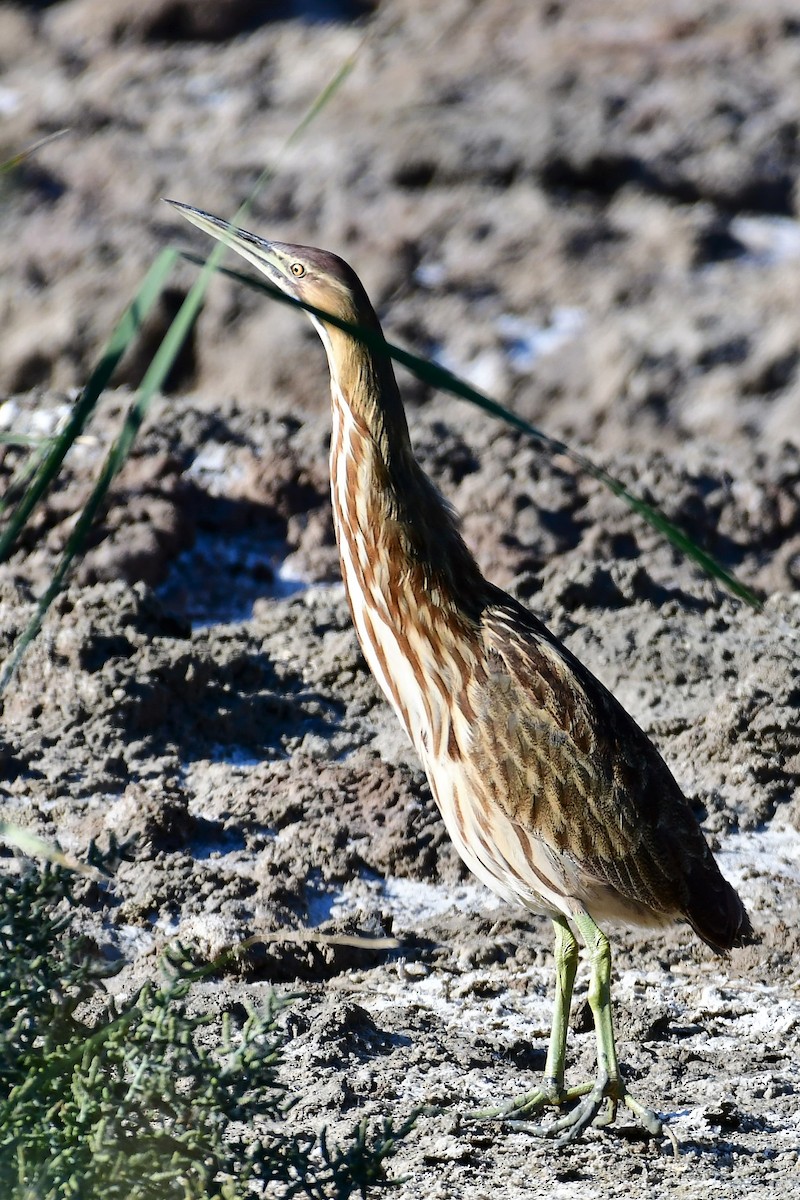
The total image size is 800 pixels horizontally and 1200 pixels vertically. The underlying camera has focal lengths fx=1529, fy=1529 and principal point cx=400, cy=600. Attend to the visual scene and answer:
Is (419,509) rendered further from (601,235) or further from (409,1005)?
(601,235)

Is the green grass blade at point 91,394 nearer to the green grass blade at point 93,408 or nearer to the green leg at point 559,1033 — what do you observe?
the green grass blade at point 93,408

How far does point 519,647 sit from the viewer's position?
3832 millimetres

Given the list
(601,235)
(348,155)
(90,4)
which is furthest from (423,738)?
(90,4)

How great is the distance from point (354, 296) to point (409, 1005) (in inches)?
72.6

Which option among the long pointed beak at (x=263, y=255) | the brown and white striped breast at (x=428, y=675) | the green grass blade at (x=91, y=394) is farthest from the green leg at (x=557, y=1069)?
the green grass blade at (x=91, y=394)

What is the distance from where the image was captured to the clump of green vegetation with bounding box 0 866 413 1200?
255cm

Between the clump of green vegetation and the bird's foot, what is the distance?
870mm

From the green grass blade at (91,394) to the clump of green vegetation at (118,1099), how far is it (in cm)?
91

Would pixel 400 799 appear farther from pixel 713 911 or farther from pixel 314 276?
pixel 314 276

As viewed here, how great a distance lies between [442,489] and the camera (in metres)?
6.31

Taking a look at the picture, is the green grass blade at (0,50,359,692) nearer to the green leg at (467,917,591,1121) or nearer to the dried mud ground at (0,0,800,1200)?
the dried mud ground at (0,0,800,1200)

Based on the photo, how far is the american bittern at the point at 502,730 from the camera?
3734mm

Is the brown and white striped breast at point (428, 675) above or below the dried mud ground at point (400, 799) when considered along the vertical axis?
above

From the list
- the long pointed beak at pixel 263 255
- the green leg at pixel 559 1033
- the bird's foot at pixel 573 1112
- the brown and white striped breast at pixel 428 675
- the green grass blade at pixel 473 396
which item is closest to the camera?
the green grass blade at pixel 473 396
